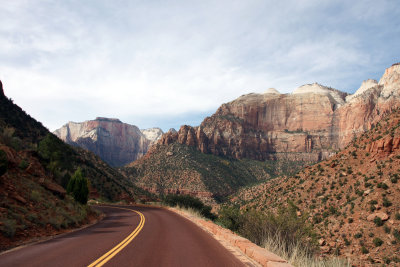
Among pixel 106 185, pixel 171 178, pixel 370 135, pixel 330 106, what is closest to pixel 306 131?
pixel 330 106

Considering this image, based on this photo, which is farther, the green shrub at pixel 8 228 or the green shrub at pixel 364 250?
the green shrub at pixel 364 250

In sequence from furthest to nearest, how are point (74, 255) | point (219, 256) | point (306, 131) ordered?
point (306, 131) → point (219, 256) → point (74, 255)

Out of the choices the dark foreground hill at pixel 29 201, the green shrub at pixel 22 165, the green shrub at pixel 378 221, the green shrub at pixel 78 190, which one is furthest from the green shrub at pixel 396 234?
the green shrub at pixel 22 165

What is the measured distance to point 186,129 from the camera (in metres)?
117

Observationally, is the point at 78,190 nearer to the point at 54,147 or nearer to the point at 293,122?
the point at 54,147

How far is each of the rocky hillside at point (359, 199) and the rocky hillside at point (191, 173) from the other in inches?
1522

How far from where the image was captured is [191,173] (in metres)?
81.8

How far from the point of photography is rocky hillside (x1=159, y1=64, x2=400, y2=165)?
386ft

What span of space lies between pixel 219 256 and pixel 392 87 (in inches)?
5664

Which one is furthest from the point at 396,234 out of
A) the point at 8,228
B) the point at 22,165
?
the point at 22,165

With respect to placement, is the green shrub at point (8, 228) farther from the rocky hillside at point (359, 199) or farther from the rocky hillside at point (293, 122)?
the rocky hillside at point (293, 122)

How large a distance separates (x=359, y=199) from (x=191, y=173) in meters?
60.7

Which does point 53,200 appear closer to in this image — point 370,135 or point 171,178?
point 370,135

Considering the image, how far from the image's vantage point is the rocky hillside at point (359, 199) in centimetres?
1875
